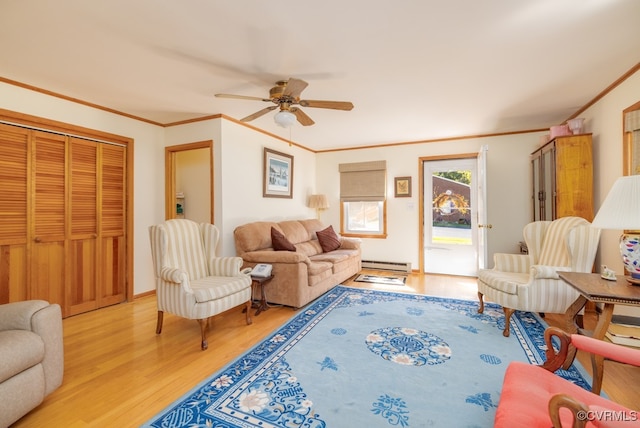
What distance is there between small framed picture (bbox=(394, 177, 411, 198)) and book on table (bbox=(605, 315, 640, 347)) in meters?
3.21

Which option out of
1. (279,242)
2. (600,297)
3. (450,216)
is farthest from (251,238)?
(450,216)

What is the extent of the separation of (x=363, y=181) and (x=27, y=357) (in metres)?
4.86

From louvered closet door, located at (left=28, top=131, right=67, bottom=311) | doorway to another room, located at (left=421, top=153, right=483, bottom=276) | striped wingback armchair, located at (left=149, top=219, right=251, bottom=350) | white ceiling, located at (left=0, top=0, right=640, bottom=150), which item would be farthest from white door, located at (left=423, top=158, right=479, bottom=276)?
louvered closet door, located at (left=28, top=131, right=67, bottom=311)

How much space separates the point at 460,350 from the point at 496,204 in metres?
3.14

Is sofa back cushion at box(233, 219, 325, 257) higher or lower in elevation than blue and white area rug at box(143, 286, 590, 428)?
higher

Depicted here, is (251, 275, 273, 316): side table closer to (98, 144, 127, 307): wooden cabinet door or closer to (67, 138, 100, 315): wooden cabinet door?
(98, 144, 127, 307): wooden cabinet door

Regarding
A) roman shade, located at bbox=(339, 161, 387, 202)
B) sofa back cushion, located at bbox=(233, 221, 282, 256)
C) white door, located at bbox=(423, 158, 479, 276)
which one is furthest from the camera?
roman shade, located at bbox=(339, 161, 387, 202)

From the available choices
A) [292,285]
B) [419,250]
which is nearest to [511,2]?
[292,285]

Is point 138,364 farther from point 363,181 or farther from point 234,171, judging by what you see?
point 363,181

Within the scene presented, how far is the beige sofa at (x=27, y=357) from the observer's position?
145cm

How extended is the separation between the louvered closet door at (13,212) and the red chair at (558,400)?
3.96 meters

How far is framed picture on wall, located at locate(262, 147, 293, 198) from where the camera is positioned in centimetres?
443

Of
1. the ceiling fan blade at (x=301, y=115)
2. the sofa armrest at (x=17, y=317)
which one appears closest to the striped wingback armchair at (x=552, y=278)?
the ceiling fan blade at (x=301, y=115)

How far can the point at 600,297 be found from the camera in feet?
5.40
